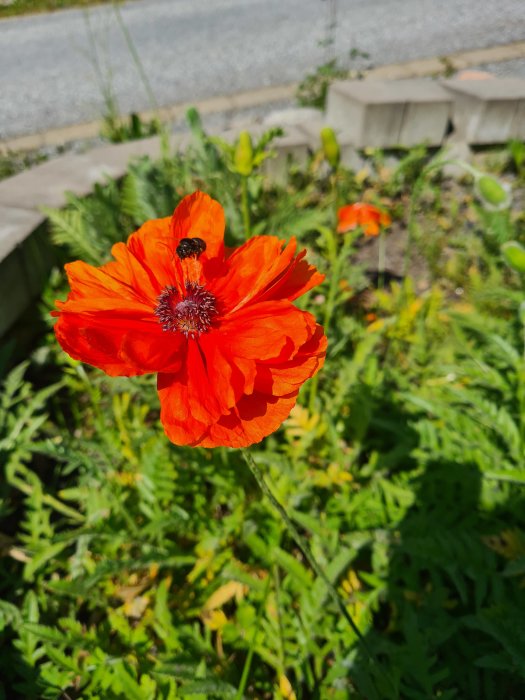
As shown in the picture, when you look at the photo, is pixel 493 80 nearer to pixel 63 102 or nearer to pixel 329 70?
pixel 329 70

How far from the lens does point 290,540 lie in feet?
4.60

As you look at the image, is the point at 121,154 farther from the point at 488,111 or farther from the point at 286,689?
the point at 286,689

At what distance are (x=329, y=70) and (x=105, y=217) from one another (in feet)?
8.62

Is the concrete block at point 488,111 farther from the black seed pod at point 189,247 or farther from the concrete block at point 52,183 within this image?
the black seed pod at point 189,247

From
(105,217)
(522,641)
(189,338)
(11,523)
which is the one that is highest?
(189,338)

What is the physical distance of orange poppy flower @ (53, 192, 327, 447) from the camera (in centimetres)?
68

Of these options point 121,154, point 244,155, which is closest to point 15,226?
point 121,154

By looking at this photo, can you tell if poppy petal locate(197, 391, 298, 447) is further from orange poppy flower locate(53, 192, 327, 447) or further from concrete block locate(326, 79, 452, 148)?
concrete block locate(326, 79, 452, 148)

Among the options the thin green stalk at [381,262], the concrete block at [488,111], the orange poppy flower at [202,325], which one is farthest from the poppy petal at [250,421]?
the concrete block at [488,111]

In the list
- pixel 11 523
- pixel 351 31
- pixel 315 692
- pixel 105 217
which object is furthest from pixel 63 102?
pixel 315 692

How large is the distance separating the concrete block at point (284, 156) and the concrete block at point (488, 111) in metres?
0.89

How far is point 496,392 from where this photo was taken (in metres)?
1.70

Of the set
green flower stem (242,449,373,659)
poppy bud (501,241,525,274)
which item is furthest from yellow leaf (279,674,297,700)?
poppy bud (501,241,525,274)

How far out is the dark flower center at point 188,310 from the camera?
0.80 meters
